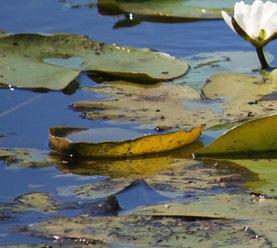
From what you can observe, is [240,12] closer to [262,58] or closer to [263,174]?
[262,58]

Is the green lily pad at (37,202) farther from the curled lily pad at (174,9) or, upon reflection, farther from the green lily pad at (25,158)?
the curled lily pad at (174,9)

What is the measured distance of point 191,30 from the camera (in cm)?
326

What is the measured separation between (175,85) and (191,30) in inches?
22.5

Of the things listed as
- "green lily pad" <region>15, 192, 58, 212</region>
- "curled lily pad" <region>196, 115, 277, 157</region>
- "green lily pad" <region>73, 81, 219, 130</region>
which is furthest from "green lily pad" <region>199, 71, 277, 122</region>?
"green lily pad" <region>15, 192, 58, 212</region>

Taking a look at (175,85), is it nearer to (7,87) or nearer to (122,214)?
(7,87)

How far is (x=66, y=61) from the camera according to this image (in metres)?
2.93

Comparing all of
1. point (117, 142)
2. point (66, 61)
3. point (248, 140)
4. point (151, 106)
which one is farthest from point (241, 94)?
point (66, 61)

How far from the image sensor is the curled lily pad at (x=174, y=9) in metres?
3.37

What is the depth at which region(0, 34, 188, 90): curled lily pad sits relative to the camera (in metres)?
2.79

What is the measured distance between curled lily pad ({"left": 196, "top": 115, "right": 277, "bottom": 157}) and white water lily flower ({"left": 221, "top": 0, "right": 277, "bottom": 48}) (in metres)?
0.54

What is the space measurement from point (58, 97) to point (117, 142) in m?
0.52

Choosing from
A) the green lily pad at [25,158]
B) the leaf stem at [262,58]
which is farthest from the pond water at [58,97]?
the leaf stem at [262,58]

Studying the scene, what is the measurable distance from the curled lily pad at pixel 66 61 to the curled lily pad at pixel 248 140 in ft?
1.86

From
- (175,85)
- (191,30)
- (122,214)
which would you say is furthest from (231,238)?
(191,30)
